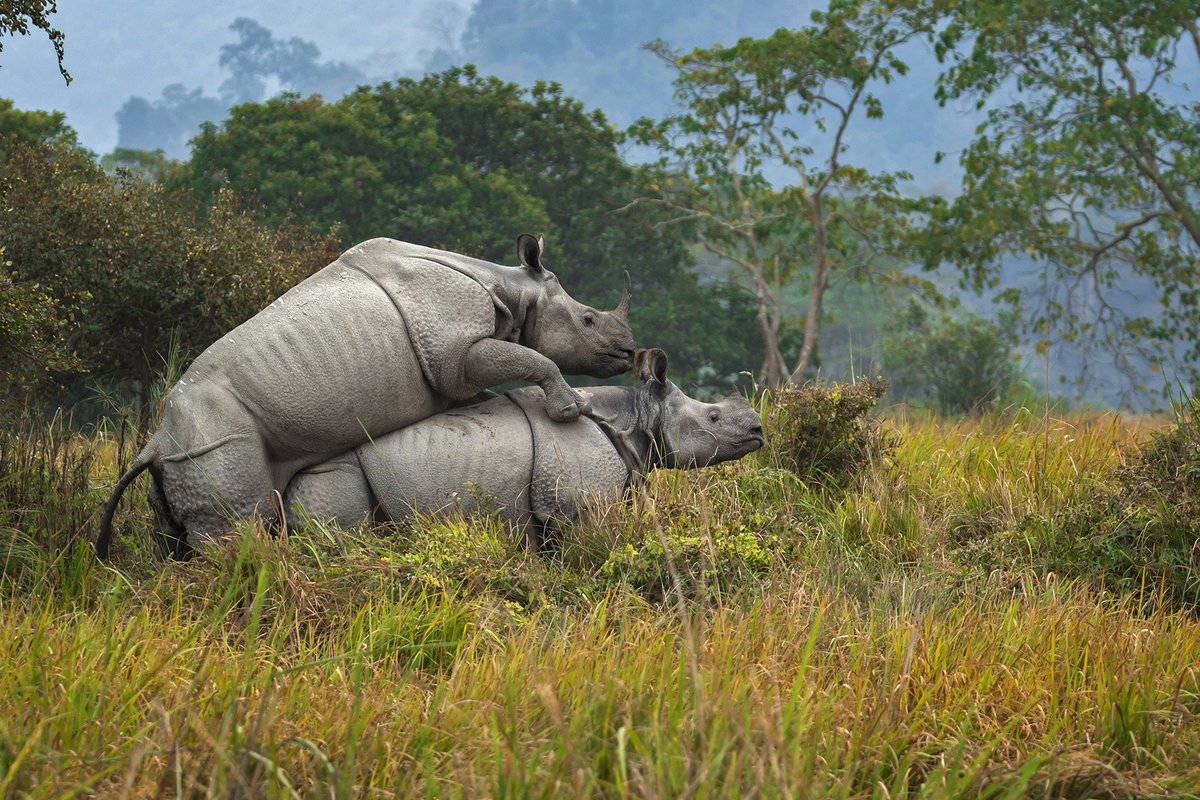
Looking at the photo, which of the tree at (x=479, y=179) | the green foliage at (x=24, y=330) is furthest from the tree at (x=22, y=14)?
the tree at (x=479, y=179)

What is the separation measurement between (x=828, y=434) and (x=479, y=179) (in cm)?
1820

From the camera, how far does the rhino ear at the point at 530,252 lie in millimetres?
6375

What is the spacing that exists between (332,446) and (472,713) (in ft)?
7.23

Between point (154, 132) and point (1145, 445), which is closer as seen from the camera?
point (1145, 445)

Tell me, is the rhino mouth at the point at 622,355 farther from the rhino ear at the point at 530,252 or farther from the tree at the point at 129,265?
the tree at the point at 129,265

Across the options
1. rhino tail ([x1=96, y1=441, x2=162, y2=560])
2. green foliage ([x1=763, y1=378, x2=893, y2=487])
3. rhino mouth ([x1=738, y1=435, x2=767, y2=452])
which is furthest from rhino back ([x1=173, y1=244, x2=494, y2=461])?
green foliage ([x1=763, y1=378, x2=893, y2=487])

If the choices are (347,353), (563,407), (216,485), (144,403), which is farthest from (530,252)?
(144,403)

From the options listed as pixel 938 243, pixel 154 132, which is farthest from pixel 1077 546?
pixel 154 132

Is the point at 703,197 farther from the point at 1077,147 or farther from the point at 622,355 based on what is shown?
the point at 622,355

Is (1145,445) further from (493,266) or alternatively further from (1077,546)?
(493,266)

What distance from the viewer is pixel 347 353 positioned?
5.80 m

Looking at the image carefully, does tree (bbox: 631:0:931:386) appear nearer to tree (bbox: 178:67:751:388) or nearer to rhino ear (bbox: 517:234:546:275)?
tree (bbox: 178:67:751:388)

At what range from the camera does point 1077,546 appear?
257 inches

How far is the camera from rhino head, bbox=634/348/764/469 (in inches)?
260
